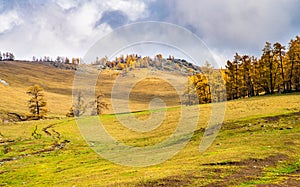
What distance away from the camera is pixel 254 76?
106 meters

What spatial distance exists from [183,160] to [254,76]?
79.9 m

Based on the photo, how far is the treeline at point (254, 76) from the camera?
97438mm

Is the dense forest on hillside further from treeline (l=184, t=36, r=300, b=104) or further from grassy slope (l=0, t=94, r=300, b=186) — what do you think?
grassy slope (l=0, t=94, r=300, b=186)

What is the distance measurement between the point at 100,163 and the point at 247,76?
257 feet

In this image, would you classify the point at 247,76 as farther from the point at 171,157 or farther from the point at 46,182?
the point at 46,182

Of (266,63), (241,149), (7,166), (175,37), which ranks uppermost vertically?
(266,63)

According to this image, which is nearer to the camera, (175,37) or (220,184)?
(220,184)

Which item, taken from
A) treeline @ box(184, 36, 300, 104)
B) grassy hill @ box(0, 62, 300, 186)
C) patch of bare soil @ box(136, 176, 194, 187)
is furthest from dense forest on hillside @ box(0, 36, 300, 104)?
patch of bare soil @ box(136, 176, 194, 187)

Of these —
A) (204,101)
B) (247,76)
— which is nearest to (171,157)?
(204,101)

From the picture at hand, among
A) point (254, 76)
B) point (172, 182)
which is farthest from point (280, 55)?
point (172, 182)

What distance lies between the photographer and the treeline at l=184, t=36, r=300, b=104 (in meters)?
97.4

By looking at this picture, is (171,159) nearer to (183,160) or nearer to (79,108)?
(183,160)

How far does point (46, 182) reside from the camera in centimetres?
3194

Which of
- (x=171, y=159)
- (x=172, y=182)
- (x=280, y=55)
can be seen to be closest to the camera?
(x=172, y=182)
